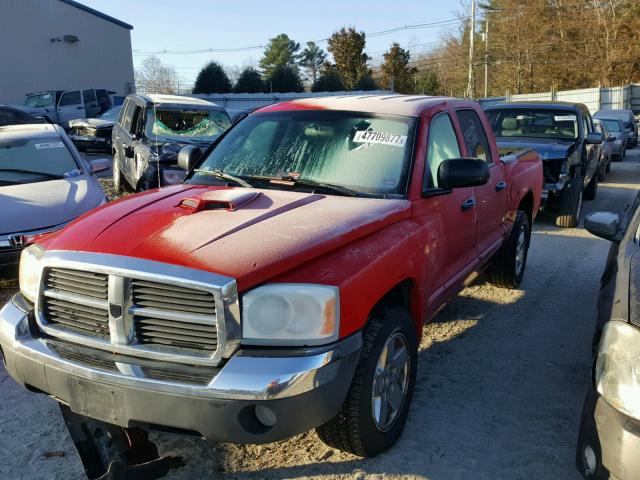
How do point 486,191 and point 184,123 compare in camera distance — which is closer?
point 486,191

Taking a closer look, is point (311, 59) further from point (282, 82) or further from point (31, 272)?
point (31, 272)

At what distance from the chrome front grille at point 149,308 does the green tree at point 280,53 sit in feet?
243

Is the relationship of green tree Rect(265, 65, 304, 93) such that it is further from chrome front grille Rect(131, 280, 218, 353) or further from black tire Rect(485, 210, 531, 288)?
chrome front grille Rect(131, 280, 218, 353)

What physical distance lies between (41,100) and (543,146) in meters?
19.2

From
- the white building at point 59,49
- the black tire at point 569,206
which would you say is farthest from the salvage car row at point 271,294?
the white building at point 59,49

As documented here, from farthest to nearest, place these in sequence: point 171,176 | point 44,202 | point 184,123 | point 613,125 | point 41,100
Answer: point 41,100 → point 613,125 → point 184,123 → point 171,176 → point 44,202

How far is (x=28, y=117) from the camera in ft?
49.7

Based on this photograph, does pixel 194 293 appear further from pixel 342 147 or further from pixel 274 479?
pixel 342 147

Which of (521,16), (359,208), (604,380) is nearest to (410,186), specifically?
(359,208)

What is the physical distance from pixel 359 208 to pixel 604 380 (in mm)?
1424

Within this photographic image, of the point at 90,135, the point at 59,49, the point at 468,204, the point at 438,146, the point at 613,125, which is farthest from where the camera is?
the point at 59,49

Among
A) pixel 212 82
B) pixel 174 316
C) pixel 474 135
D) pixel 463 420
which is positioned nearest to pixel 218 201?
pixel 174 316

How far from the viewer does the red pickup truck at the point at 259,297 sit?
7.84 ft

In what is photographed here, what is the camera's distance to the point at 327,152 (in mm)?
3729
